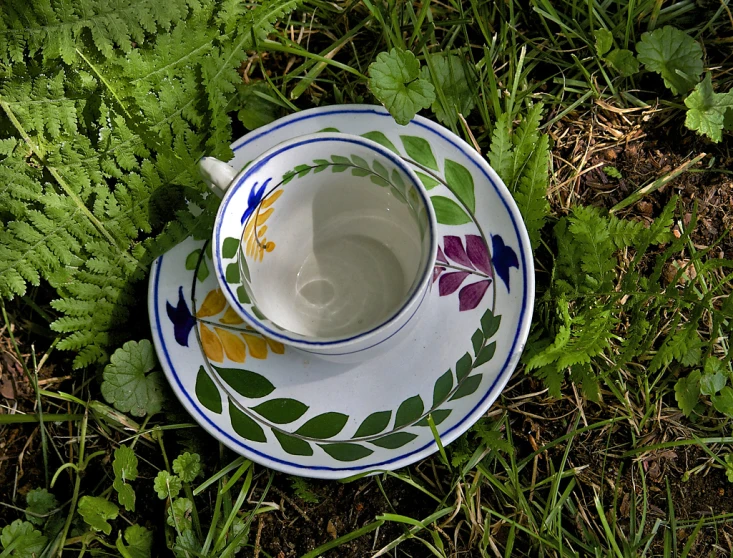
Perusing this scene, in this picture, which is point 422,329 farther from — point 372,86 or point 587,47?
point 587,47

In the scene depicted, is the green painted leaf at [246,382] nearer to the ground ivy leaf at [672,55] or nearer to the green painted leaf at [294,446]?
the green painted leaf at [294,446]

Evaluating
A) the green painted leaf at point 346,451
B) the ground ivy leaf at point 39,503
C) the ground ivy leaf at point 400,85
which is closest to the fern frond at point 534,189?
the ground ivy leaf at point 400,85

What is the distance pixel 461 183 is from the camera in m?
1.84

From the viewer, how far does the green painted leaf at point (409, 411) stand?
177 cm

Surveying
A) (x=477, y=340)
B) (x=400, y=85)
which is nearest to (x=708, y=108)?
(x=400, y=85)

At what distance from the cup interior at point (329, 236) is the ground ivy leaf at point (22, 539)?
979 mm

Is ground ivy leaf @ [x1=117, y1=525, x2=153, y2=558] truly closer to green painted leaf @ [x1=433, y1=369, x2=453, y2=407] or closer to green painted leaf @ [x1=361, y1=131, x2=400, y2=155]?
green painted leaf @ [x1=433, y1=369, x2=453, y2=407]

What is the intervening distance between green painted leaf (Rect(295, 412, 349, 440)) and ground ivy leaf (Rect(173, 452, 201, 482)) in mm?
395

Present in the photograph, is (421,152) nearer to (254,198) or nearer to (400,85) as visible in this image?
(400,85)

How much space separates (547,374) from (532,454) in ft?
0.87

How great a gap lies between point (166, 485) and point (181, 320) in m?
0.51

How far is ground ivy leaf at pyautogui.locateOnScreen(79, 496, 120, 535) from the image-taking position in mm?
1903

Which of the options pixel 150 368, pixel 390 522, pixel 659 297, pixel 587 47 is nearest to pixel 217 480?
pixel 150 368

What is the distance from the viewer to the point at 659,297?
1940 millimetres
